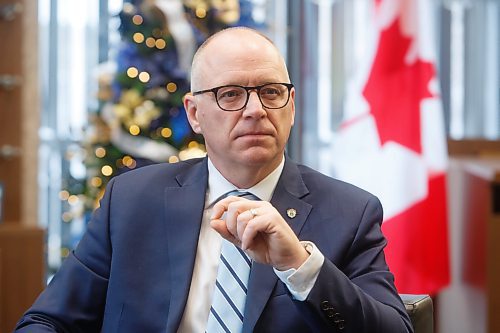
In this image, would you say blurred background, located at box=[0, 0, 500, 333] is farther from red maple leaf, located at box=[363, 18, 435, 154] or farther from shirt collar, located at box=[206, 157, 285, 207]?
shirt collar, located at box=[206, 157, 285, 207]

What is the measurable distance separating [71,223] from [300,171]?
395cm

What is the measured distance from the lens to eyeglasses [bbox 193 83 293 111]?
6.78 ft

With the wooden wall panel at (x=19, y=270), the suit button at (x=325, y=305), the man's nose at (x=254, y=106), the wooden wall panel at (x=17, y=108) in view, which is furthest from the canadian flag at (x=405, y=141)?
the suit button at (x=325, y=305)

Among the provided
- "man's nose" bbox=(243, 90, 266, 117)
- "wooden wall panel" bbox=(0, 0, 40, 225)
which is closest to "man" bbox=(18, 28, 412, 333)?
"man's nose" bbox=(243, 90, 266, 117)

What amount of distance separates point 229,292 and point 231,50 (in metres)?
0.56

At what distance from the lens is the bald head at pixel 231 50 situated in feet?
6.82

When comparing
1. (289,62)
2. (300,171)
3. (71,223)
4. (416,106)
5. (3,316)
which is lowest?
(3,316)

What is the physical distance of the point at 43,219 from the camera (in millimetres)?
6012

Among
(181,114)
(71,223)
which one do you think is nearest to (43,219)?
(71,223)

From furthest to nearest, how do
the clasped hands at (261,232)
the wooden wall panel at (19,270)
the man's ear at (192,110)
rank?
the wooden wall panel at (19,270)
the man's ear at (192,110)
the clasped hands at (261,232)

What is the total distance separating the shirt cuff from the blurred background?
2435mm

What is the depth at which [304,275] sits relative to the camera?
178 cm

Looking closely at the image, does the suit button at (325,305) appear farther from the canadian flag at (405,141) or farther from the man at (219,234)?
the canadian flag at (405,141)

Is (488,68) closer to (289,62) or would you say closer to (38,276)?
(289,62)
